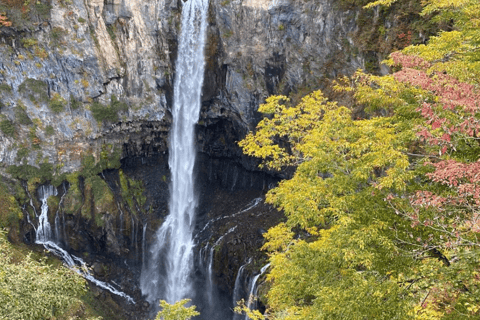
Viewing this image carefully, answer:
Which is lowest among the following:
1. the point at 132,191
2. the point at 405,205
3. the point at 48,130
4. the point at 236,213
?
the point at 236,213

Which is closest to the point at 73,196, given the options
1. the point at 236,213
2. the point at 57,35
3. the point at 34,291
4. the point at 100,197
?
the point at 100,197

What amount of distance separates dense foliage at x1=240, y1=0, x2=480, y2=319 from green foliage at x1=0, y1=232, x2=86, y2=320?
4.98 m

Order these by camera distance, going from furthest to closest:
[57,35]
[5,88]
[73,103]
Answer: [73,103], [57,35], [5,88]

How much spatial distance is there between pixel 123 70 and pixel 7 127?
28.0 ft

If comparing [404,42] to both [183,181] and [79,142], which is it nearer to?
[183,181]

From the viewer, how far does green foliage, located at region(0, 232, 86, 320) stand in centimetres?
698

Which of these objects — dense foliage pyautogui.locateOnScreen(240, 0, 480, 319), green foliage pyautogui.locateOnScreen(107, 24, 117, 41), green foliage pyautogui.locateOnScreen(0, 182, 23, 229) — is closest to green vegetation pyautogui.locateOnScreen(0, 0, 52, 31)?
green foliage pyautogui.locateOnScreen(107, 24, 117, 41)

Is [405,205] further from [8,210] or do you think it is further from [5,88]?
[5,88]

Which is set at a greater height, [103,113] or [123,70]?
[123,70]

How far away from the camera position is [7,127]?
2305cm

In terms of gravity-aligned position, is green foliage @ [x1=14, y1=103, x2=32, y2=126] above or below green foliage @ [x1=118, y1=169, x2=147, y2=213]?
above

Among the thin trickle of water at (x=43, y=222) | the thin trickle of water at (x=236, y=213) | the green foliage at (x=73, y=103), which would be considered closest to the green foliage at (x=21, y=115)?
the green foliage at (x=73, y=103)

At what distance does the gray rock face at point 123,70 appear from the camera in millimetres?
22000

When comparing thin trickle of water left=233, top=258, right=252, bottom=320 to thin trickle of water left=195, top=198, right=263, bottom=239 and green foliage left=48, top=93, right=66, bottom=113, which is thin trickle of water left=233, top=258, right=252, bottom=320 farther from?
green foliage left=48, top=93, right=66, bottom=113
